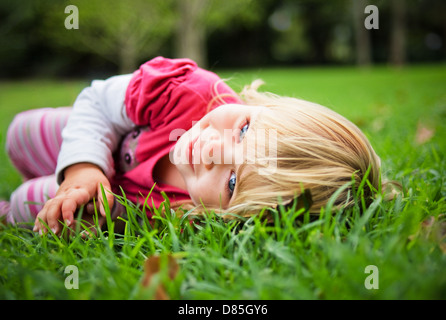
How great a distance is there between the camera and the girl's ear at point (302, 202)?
1019 millimetres

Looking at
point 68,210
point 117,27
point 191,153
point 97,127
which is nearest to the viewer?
point 68,210

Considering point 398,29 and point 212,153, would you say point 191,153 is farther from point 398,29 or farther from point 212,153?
point 398,29

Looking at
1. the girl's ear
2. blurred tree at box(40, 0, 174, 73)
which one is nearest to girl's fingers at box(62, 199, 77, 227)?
the girl's ear

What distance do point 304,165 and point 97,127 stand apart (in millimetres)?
868

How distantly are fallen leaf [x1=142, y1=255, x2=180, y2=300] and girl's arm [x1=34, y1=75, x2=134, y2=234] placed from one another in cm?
38

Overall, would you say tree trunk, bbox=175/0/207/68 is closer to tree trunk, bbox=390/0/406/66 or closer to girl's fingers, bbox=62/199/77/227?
girl's fingers, bbox=62/199/77/227

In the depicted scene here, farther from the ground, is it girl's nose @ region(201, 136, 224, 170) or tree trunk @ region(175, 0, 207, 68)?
tree trunk @ region(175, 0, 207, 68)

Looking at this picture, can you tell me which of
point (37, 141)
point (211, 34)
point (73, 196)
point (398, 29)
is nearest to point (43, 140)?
point (37, 141)

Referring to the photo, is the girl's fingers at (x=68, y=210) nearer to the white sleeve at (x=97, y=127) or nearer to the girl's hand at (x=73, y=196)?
the girl's hand at (x=73, y=196)

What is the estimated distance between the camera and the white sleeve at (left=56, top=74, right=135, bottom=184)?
137 cm

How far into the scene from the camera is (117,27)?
44.8 feet

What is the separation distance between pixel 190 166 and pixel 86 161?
0.39m
